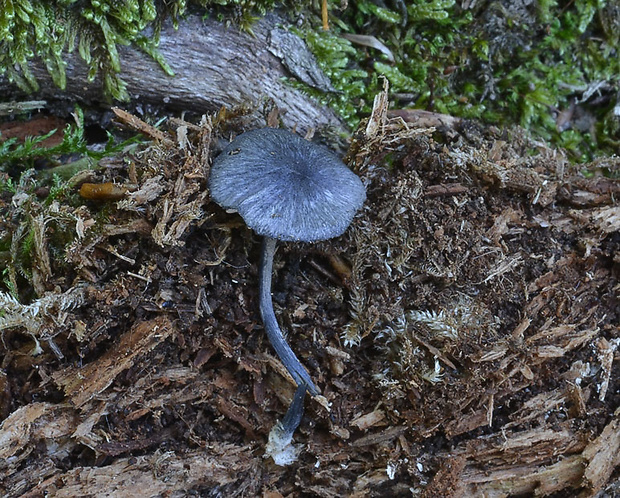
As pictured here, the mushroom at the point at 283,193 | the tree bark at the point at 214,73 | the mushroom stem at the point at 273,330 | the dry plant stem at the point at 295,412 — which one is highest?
the tree bark at the point at 214,73

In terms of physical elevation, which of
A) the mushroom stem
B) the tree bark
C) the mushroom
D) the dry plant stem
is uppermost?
the tree bark

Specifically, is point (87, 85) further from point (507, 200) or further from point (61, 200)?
point (507, 200)

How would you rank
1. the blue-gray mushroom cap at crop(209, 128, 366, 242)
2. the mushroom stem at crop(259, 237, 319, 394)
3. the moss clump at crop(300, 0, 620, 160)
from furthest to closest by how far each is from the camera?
the moss clump at crop(300, 0, 620, 160)
the mushroom stem at crop(259, 237, 319, 394)
the blue-gray mushroom cap at crop(209, 128, 366, 242)

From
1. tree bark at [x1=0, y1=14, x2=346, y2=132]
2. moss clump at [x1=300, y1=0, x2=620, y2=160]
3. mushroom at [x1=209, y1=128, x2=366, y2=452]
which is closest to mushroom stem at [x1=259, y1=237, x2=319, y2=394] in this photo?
mushroom at [x1=209, y1=128, x2=366, y2=452]

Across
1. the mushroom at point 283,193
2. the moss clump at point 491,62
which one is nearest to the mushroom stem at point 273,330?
the mushroom at point 283,193

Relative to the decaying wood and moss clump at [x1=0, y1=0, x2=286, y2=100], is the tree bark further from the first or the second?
the decaying wood

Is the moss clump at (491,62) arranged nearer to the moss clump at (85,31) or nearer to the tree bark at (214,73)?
the tree bark at (214,73)

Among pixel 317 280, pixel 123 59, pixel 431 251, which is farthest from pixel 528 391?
pixel 123 59
